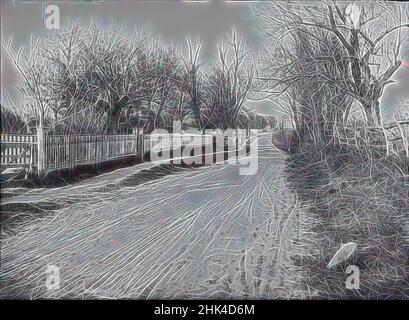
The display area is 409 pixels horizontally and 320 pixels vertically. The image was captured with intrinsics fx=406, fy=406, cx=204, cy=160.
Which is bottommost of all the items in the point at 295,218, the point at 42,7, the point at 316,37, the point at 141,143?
the point at 295,218

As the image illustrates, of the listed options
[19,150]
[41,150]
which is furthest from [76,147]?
[19,150]

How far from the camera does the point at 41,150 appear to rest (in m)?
2.73

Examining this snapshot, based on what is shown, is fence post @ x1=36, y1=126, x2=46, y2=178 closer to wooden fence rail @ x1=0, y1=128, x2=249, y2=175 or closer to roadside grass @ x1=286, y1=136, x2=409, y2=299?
wooden fence rail @ x1=0, y1=128, x2=249, y2=175

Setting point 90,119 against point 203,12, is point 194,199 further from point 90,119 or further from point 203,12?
point 203,12

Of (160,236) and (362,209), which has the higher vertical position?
(362,209)

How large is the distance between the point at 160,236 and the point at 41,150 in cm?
99

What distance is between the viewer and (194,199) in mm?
2740

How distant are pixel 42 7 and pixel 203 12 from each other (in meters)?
1.07

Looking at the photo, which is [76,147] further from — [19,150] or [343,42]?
[343,42]

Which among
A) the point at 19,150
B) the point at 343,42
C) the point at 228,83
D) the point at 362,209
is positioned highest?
the point at 343,42

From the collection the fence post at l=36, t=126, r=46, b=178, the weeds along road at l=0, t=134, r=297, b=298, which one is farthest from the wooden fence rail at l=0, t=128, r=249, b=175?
the weeds along road at l=0, t=134, r=297, b=298

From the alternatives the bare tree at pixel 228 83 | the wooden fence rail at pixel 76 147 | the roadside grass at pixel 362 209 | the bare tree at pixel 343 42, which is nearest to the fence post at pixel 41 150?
the wooden fence rail at pixel 76 147

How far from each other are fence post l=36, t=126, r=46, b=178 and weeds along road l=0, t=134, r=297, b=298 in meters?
0.14
